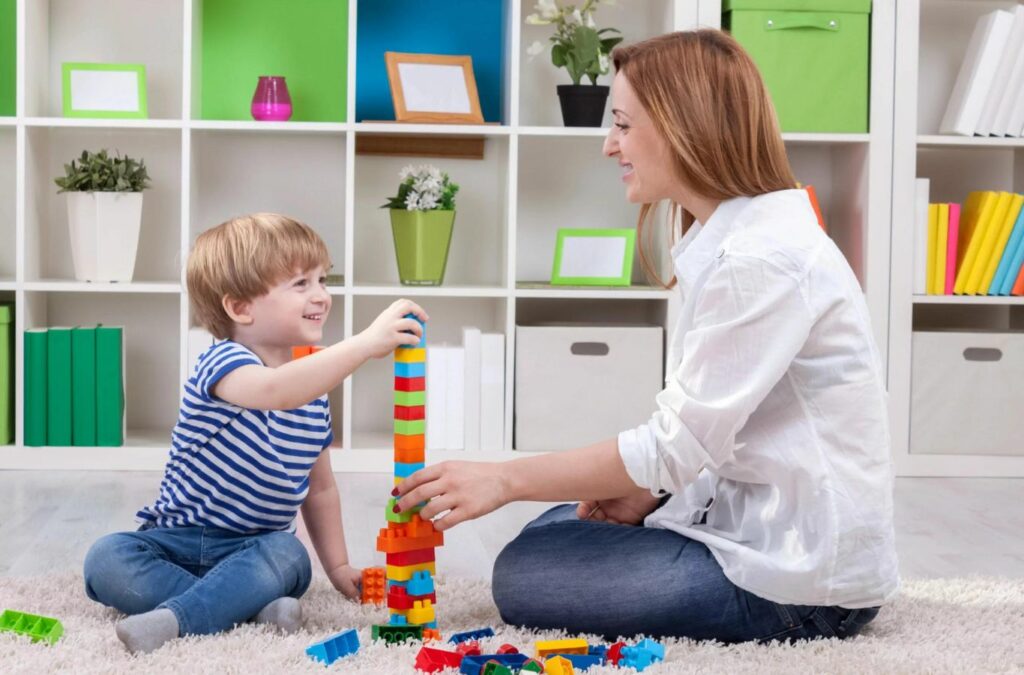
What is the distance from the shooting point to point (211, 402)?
166cm

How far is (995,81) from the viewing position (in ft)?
9.66

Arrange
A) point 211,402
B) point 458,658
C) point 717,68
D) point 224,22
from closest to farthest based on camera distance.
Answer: point 458,658
point 717,68
point 211,402
point 224,22

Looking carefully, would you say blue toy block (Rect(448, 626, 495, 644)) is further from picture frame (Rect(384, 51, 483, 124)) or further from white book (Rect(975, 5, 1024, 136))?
white book (Rect(975, 5, 1024, 136))

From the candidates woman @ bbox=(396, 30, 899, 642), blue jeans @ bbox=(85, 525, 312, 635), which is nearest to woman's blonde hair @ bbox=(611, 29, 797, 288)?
woman @ bbox=(396, 30, 899, 642)

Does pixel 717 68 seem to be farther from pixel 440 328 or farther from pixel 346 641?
pixel 440 328

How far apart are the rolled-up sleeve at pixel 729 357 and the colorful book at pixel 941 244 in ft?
5.47

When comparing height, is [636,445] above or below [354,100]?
below

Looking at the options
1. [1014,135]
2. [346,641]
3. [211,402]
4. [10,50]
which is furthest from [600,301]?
[346,641]

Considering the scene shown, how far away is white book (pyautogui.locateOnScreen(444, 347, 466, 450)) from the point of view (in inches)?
114

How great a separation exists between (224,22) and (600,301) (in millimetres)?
1105

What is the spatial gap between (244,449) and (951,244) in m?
1.87

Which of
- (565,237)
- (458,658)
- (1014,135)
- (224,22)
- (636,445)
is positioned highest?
(224,22)

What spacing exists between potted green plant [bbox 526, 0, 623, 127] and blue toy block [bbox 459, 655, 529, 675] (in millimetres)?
1764

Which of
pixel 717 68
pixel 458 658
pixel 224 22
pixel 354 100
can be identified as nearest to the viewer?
pixel 458 658
